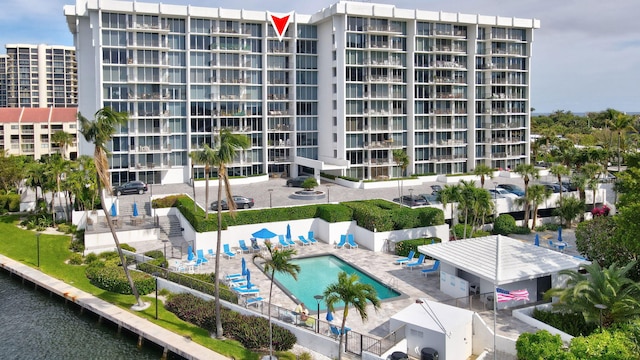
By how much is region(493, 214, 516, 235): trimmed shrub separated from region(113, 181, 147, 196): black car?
110 ft

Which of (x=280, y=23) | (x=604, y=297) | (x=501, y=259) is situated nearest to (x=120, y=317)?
(x=501, y=259)

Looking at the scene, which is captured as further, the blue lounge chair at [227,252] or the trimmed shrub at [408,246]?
the trimmed shrub at [408,246]

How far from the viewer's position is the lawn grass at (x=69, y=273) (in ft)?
88.6

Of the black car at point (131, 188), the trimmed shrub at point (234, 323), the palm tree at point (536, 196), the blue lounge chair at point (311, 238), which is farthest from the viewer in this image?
the black car at point (131, 188)

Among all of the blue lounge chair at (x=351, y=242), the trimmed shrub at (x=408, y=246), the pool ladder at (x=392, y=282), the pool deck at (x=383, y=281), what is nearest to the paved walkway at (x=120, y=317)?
the pool deck at (x=383, y=281)

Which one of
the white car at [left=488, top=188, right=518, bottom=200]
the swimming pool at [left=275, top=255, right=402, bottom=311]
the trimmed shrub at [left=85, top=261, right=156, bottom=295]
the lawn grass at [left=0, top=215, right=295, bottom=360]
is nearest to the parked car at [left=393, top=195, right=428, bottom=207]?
the white car at [left=488, top=188, right=518, bottom=200]

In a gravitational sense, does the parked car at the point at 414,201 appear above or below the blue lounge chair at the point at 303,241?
above

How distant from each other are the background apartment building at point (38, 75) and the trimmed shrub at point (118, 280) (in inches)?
4523

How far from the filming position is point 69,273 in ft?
126

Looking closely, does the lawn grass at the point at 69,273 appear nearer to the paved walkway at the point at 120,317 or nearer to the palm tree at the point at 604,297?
the paved walkway at the point at 120,317

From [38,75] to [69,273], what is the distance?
11587 centimetres

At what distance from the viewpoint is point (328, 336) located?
85.1 ft

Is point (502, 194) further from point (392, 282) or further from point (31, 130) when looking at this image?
point (31, 130)

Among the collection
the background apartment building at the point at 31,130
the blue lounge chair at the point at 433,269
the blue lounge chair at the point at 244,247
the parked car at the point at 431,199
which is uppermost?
the background apartment building at the point at 31,130
